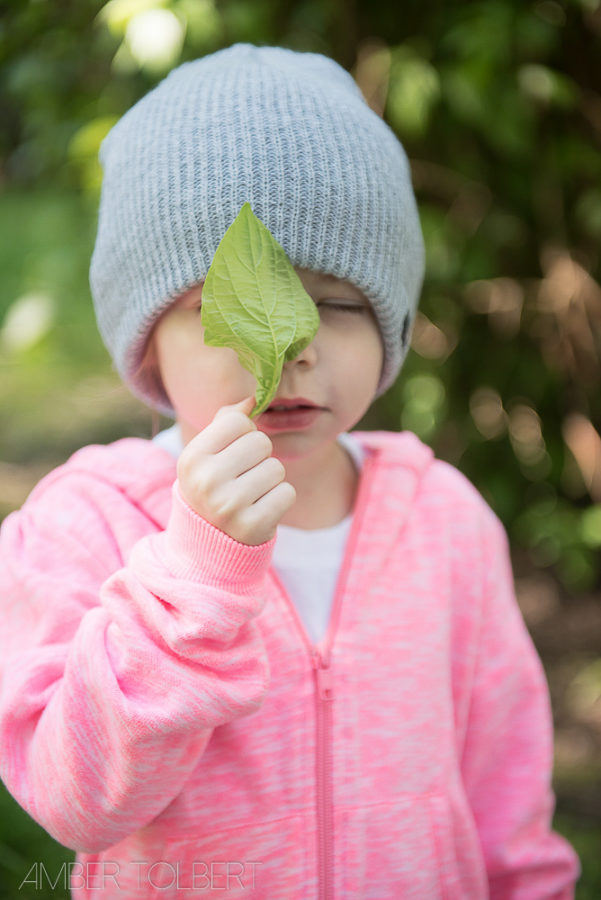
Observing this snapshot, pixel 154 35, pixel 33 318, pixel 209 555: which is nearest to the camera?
pixel 209 555

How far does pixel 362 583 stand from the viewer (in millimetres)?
1333

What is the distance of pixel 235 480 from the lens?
1003 mm

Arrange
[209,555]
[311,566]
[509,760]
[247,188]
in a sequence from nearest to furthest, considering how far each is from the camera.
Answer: [209,555]
[247,188]
[311,566]
[509,760]

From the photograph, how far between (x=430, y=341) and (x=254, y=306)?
178cm

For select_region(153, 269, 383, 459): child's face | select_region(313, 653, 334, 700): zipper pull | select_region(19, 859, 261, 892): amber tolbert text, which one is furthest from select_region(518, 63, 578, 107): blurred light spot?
select_region(19, 859, 261, 892): amber tolbert text

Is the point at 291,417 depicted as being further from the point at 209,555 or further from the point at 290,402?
the point at 209,555

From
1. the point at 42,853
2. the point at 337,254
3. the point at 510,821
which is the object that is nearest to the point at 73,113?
the point at 337,254

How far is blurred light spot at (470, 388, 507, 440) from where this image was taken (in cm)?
292

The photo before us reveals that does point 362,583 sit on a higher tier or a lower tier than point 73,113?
lower

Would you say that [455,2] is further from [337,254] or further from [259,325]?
[259,325]

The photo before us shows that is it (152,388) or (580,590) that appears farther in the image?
(580,590)

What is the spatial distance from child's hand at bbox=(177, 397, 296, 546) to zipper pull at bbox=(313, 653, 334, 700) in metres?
0.31

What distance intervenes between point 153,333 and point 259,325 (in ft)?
0.95

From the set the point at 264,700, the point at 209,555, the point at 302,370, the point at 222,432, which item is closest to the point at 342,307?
the point at 302,370
